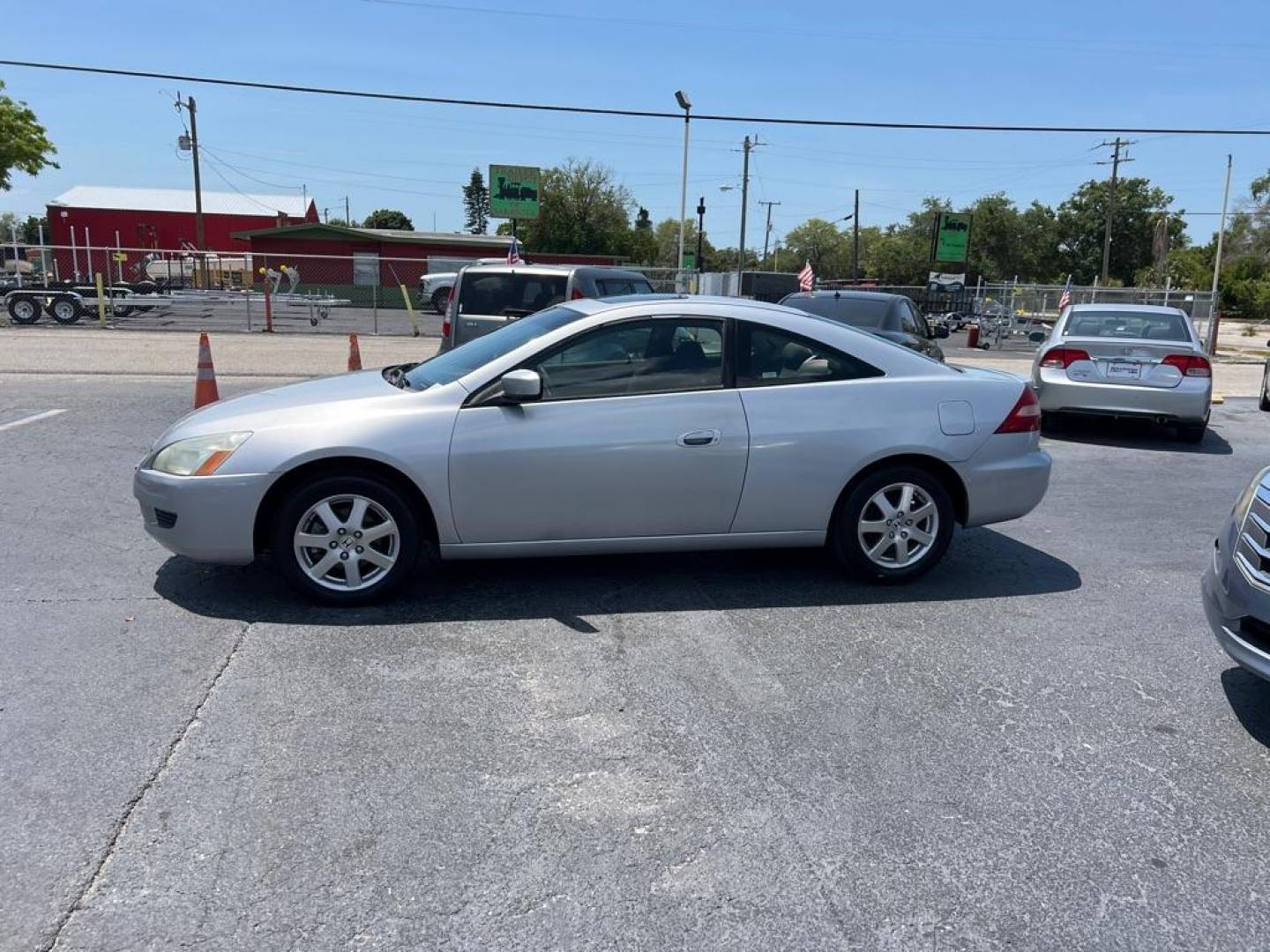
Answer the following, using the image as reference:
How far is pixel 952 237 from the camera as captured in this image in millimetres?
50812

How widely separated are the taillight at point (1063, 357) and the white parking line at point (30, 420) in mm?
10220

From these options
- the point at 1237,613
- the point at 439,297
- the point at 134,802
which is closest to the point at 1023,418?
the point at 1237,613

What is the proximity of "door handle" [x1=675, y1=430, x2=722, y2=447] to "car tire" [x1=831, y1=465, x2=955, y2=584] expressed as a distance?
0.83 metres

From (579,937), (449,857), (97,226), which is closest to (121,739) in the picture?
(449,857)

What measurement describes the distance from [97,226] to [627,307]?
67.5 metres

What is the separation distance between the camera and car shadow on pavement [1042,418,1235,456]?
417 inches

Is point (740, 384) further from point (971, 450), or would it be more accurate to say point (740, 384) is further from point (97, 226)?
point (97, 226)

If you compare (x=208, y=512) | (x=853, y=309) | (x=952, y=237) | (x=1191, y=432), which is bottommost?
(x=1191, y=432)

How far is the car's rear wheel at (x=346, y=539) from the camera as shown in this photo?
4.78 metres

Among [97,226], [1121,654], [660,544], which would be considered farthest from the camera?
[97,226]

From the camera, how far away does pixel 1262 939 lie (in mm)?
2686

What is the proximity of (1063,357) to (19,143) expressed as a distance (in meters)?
29.3

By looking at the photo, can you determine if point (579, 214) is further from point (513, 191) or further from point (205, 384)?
point (205, 384)

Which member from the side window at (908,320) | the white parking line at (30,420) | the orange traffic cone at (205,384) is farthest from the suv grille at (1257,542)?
the white parking line at (30,420)
